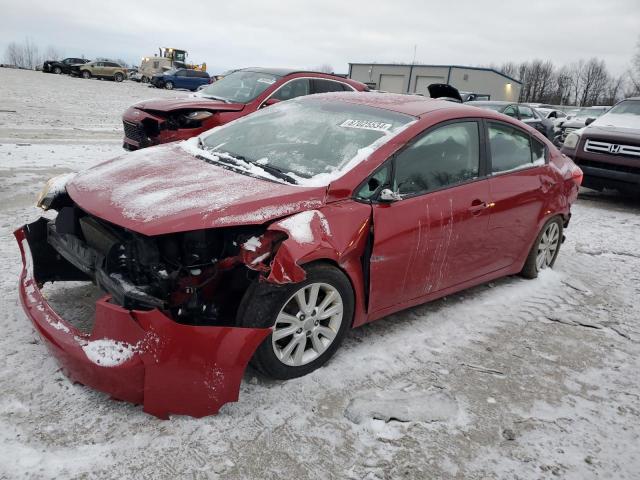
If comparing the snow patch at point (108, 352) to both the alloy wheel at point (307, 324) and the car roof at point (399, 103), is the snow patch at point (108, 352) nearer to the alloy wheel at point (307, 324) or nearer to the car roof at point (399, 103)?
the alloy wheel at point (307, 324)

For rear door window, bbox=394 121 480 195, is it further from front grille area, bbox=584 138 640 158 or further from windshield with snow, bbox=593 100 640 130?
windshield with snow, bbox=593 100 640 130

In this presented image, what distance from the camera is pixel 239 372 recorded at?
8.29 ft

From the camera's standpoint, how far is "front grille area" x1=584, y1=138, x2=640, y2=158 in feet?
26.7

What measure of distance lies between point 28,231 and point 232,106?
4.68 metres

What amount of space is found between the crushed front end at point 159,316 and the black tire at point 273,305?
12cm

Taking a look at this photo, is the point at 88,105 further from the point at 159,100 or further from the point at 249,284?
the point at 249,284

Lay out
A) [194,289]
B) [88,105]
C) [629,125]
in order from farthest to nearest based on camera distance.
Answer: [88,105]
[629,125]
[194,289]

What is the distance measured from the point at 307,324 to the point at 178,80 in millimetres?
34917

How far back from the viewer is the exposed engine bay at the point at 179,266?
105 inches

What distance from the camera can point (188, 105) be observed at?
23.7ft

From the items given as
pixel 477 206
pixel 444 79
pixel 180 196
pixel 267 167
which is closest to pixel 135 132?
pixel 267 167

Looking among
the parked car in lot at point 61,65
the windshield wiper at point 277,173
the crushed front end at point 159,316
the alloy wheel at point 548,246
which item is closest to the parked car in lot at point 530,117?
the alloy wheel at point 548,246

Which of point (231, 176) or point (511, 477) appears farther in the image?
point (231, 176)

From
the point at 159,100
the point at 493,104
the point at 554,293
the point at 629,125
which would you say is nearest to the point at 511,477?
the point at 554,293
